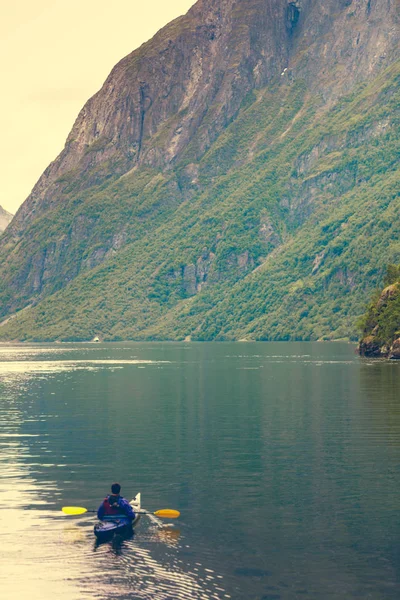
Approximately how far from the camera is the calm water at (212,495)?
41.7 meters

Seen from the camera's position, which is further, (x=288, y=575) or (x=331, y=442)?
(x=331, y=442)

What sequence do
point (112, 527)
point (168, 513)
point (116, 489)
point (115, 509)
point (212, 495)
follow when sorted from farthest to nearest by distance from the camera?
point (212, 495) → point (168, 513) → point (116, 489) → point (115, 509) → point (112, 527)

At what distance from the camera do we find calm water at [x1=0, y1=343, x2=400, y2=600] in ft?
137

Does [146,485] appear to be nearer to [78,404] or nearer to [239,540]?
[239,540]

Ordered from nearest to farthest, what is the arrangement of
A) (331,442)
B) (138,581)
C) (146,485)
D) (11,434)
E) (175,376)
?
(138,581), (146,485), (331,442), (11,434), (175,376)

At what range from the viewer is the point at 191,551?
150 ft

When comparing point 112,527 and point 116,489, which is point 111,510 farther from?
point 112,527

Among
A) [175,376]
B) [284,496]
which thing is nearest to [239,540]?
[284,496]

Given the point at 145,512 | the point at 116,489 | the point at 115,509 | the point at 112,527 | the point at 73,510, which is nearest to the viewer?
the point at 112,527

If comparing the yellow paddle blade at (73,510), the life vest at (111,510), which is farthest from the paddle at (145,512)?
the life vest at (111,510)

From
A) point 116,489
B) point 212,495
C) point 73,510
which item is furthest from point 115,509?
point 212,495

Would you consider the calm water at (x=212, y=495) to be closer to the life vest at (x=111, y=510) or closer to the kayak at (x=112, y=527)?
the kayak at (x=112, y=527)

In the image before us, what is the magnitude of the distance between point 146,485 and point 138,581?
64.9 feet

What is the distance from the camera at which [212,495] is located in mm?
57719
